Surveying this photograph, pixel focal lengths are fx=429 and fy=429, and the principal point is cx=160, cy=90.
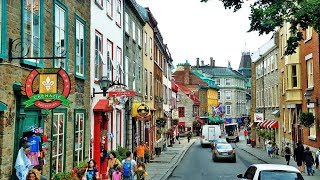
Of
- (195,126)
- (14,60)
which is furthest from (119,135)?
(195,126)

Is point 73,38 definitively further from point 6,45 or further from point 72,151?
point 6,45

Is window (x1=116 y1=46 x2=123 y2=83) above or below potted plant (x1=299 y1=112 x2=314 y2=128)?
above

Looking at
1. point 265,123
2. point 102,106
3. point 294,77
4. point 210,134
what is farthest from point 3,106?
point 210,134

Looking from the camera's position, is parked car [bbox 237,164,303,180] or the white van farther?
the white van

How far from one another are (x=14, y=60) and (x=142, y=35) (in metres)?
22.5

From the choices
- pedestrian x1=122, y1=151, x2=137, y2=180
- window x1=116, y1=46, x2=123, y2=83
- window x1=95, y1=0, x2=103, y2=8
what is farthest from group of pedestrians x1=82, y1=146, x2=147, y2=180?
window x1=116, y1=46, x2=123, y2=83

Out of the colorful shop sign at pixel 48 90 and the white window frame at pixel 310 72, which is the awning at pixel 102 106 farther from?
the white window frame at pixel 310 72

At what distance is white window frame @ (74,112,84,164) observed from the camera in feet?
49.8

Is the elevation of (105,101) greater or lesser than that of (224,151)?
greater

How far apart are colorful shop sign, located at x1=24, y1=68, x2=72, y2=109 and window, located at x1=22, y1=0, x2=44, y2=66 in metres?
1.34

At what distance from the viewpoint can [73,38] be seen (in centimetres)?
1487

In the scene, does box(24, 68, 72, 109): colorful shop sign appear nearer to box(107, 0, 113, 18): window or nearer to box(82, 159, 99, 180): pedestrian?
box(82, 159, 99, 180): pedestrian

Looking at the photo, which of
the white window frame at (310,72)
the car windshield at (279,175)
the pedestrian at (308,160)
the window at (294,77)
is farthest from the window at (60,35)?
the window at (294,77)

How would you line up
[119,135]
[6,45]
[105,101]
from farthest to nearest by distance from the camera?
[119,135] → [105,101] → [6,45]
